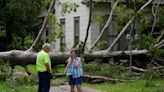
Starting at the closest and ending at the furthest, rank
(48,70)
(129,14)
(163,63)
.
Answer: (48,70)
(129,14)
(163,63)

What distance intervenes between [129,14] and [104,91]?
612 cm

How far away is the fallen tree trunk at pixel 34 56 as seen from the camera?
19484 millimetres

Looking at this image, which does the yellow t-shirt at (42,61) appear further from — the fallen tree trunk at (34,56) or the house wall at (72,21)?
the house wall at (72,21)

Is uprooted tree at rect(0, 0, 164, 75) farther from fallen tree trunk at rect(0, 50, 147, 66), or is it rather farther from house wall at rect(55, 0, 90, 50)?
house wall at rect(55, 0, 90, 50)

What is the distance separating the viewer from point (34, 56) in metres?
19.8

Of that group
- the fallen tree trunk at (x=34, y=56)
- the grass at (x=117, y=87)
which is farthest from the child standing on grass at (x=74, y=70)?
the fallen tree trunk at (x=34, y=56)

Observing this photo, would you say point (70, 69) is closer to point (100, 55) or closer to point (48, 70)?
point (48, 70)

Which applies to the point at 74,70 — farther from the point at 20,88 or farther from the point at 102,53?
the point at 102,53

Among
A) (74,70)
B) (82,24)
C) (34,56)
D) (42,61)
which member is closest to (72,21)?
(82,24)

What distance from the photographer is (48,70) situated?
13.8m

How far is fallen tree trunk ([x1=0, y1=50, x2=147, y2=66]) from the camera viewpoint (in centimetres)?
1948

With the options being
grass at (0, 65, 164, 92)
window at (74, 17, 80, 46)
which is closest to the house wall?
window at (74, 17, 80, 46)

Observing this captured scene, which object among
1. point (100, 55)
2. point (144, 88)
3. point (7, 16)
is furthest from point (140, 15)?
point (7, 16)

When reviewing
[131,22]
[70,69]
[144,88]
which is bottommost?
[144,88]
